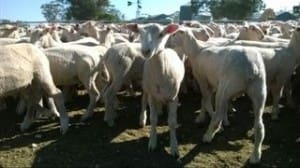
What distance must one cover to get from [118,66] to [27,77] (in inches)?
78.2

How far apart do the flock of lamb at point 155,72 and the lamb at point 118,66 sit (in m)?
0.02

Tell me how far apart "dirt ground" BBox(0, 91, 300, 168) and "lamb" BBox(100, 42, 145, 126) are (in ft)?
1.36

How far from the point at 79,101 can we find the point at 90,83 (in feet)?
5.43

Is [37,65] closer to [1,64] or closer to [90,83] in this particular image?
[1,64]

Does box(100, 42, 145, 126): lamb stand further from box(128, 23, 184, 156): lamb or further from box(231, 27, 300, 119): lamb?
box(231, 27, 300, 119): lamb

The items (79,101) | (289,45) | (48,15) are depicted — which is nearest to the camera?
(289,45)

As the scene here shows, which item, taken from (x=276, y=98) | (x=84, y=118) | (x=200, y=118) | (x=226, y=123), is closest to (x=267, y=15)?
(x=276, y=98)

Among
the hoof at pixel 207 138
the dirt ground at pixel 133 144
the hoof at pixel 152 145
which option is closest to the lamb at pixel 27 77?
the dirt ground at pixel 133 144

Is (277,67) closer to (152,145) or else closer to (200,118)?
(200,118)

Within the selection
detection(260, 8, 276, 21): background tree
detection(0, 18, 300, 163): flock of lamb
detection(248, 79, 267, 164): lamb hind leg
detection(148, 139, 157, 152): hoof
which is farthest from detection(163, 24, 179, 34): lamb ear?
detection(260, 8, 276, 21): background tree

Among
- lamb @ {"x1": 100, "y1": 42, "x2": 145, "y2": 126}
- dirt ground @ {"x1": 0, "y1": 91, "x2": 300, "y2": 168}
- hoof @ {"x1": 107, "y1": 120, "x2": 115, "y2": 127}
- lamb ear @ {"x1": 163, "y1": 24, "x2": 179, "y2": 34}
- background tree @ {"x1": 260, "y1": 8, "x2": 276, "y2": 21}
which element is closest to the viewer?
lamb ear @ {"x1": 163, "y1": 24, "x2": 179, "y2": 34}

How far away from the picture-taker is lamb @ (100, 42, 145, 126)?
33.4 ft

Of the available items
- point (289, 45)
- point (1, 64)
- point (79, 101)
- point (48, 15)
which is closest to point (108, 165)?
point (1, 64)

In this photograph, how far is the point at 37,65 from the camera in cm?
922
